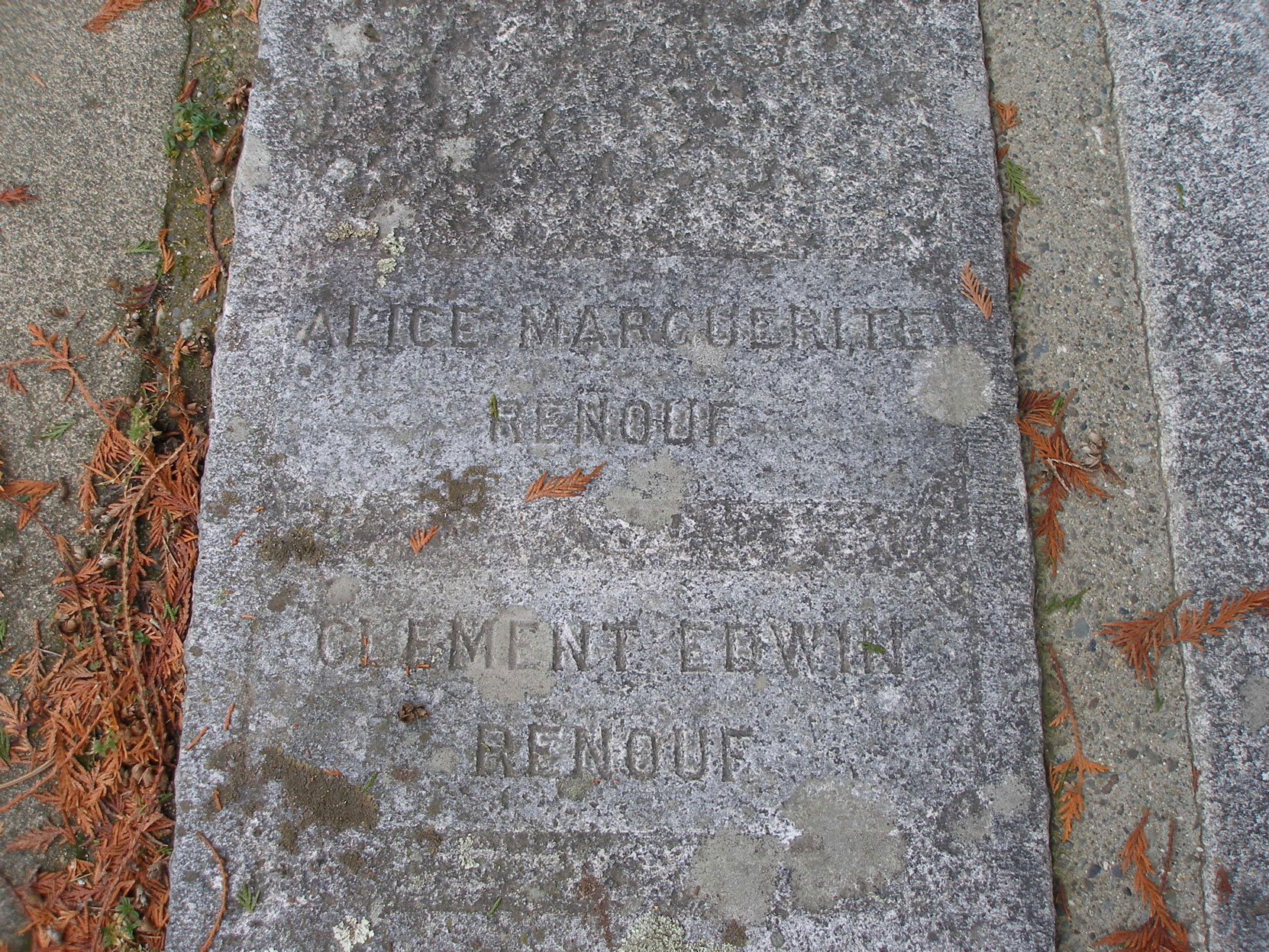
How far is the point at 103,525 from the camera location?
1898 millimetres

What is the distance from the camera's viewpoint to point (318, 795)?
1.66 m

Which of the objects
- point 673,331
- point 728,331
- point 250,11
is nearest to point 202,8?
point 250,11

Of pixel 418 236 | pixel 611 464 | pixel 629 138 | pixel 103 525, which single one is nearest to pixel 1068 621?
pixel 611 464

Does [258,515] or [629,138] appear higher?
[629,138]

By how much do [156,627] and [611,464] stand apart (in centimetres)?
116

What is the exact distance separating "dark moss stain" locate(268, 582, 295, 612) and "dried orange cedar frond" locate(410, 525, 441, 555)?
Answer: 0.28 meters

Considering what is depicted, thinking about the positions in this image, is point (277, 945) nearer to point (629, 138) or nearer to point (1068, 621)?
point (1068, 621)

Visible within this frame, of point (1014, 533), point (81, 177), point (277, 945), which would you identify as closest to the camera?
point (277, 945)

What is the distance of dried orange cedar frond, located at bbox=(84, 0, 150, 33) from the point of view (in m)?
2.12

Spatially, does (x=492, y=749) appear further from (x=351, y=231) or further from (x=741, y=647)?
(x=351, y=231)

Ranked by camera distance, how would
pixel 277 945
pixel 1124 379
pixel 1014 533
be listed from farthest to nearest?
pixel 1124 379 → pixel 1014 533 → pixel 277 945

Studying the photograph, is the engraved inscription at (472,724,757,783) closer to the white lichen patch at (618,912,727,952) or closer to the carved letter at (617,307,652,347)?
the white lichen patch at (618,912,727,952)

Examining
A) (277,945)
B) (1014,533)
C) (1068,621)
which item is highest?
(1014,533)

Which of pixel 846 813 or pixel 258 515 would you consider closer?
pixel 846 813
